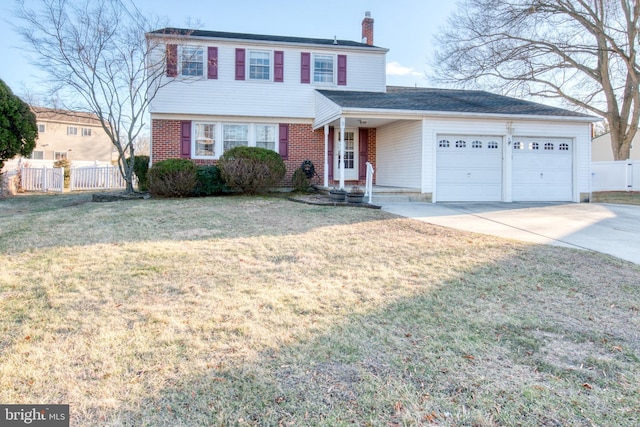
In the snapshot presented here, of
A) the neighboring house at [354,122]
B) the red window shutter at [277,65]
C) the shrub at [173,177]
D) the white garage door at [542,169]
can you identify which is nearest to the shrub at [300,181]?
the neighboring house at [354,122]

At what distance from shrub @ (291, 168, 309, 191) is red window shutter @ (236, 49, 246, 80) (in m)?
3.97

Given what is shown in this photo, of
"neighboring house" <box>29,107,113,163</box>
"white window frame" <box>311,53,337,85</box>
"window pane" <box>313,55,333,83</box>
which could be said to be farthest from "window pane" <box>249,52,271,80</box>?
"neighboring house" <box>29,107,113,163</box>

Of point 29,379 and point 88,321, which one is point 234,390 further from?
point 88,321

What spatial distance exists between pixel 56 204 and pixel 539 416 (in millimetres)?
12582

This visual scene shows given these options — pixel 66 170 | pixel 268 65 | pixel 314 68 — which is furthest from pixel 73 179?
pixel 314 68

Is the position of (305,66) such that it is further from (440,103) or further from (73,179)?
(73,179)

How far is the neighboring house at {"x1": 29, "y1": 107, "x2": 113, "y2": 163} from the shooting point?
A: 104 ft

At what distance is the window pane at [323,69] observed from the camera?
15.5m

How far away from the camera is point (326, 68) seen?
51.2ft

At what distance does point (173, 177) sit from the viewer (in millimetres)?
11820

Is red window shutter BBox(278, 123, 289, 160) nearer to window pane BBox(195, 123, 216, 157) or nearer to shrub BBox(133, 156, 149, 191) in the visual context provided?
window pane BBox(195, 123, 216, 157)

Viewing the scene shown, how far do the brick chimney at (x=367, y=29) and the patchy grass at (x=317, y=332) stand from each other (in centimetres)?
1324

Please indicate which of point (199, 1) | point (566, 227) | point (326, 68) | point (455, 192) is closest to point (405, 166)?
point (455, 192)

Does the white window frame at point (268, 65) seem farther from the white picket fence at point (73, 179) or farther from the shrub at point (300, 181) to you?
the white picket fence at point (73, 179)
